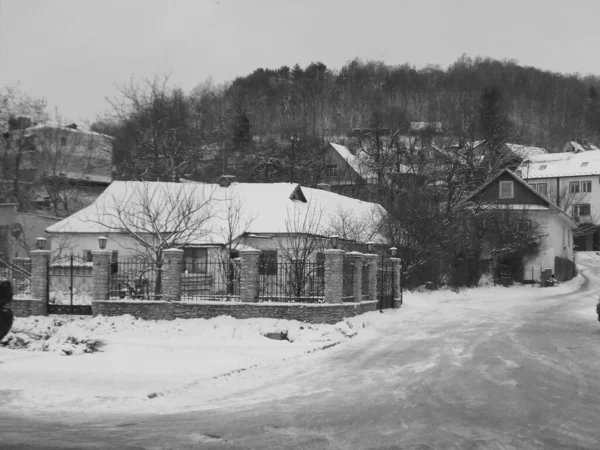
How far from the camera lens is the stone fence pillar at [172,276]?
20.3m

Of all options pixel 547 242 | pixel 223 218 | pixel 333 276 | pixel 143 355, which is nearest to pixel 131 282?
pixel 333 276

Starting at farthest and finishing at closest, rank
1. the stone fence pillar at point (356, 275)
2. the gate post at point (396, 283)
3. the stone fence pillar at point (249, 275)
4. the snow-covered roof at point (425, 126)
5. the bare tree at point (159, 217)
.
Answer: the snow-covered roof at point (425, 126), the gate post at point (396, 283), the bare tree at point (159, 217), the stone fence pillar at point (356, 275), the stone fence pillar at point (249, 275)

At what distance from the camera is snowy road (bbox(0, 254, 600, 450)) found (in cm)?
781

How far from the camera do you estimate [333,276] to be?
67.0 feet

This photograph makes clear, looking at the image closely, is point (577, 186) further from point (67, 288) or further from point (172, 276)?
point (172, 276)

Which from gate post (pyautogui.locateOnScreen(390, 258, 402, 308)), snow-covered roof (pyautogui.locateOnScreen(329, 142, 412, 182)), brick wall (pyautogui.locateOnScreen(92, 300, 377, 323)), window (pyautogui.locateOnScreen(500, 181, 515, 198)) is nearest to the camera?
brick wall (pyautogui.locateOnScreen(92, 300, 377, 323))

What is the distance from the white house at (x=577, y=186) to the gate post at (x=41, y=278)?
57121 millimetres

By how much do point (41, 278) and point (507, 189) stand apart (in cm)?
3850

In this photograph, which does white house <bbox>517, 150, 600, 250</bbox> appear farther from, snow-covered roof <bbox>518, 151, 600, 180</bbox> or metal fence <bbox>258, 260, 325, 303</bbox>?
metal fence <bbox>258, 260, 325, 303</bbox>

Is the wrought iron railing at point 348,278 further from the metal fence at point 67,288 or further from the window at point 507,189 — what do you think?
the window at point 507,189

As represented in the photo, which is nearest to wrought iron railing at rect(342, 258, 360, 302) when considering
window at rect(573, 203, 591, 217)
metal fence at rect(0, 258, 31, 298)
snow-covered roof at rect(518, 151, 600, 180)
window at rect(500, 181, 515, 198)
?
metal fence at rect(0, 258, 31, 298)

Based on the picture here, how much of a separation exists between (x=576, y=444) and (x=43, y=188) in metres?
59.1

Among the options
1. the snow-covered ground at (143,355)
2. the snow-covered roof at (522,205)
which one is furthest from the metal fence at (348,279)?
the snow-covered roof at (522,205)

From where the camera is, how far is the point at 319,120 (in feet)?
274
